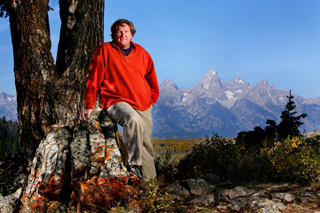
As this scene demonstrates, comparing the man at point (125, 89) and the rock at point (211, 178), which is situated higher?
the man at point (125, 89)

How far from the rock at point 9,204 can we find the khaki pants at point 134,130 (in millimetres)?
2406

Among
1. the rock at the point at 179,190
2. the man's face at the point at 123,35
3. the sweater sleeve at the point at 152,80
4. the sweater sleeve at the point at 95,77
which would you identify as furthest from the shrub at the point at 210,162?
the man's face at the point at 123,35

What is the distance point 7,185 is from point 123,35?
5.17 meters

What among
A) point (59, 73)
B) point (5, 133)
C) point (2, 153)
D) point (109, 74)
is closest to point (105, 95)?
point (109, 74)

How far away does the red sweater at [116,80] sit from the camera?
4812mm

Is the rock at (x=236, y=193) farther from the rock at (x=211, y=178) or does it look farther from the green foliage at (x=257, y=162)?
the rock at (x=211, y=178)

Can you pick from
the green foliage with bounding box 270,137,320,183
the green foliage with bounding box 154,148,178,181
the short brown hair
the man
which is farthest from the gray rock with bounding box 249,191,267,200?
the short brown hair

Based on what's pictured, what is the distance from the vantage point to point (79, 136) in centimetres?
520

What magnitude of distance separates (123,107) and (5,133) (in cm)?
993

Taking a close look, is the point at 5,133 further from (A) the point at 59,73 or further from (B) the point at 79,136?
(B) the point at 79,136

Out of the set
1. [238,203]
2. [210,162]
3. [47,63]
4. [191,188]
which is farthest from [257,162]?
[47,63]

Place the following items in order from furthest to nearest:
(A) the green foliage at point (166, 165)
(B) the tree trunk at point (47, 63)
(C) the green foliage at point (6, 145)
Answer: (C) the green foliage at point (6, 145), (A) the green foliage at point (166, 165), (B) the tree trunk at point (47, 63)

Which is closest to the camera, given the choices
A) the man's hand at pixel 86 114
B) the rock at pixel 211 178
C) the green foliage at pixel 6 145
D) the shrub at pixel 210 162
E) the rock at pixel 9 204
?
the man's hand at pixel 86 114

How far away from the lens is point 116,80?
15.8ft
